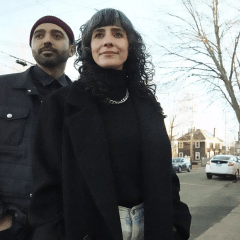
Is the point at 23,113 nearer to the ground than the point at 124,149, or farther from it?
farther from it

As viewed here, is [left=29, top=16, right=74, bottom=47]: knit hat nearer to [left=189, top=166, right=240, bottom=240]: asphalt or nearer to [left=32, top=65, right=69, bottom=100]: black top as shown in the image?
[left=32, top=65, right=69, bottom=100]: black top

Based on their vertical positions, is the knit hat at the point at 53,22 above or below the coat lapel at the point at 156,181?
above

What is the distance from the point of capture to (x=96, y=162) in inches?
52.6

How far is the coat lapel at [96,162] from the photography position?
51.6 inches

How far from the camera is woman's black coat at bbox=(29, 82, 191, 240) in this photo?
4.30ft

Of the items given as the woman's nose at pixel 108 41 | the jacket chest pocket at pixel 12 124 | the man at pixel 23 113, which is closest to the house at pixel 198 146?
the man at pixel 23 113

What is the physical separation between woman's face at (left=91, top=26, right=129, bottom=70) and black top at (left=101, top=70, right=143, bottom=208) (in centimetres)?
12

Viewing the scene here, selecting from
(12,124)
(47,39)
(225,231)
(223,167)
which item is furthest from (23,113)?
(223,167)

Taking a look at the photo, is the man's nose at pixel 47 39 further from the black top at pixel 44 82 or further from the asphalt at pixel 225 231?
the asphalt at pixel 225 231

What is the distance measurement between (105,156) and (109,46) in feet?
2.07

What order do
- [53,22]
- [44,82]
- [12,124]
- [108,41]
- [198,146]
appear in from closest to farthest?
[108,41] → [12,124] → [44,82] → [53,22] → [198,146]

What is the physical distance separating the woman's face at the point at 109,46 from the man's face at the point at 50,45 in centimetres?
57

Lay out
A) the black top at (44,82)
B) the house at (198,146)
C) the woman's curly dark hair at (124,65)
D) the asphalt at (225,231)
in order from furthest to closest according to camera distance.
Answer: the house at (198,146)
the asphalt at (225,231)
the black top at (44,82)
the woman's curly dark hair at (124,65)

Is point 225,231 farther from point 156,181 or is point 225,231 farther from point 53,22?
point 53,22
